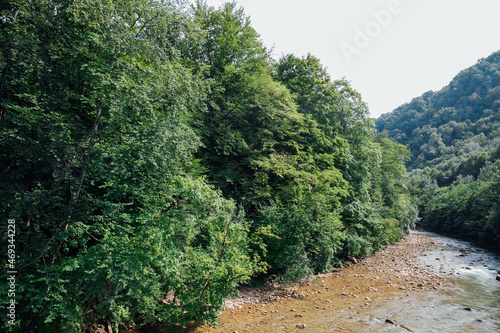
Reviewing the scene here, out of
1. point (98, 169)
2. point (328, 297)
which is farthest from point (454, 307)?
point (98, 169)

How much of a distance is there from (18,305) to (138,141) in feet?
15.5

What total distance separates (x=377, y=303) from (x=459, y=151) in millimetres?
81526

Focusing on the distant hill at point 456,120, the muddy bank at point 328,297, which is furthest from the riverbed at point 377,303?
the distant hill at point 456,120

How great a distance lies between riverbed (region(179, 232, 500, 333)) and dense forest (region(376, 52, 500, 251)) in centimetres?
1518

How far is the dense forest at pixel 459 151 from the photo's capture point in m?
29.7

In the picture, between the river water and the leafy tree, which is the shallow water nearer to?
the river water

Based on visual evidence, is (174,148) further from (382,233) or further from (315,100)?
(382,233)

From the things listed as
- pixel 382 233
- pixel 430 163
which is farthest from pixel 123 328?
pixel 430 163

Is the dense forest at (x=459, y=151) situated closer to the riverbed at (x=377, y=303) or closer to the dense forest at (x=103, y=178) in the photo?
the riverbed at (x=377, y=303)

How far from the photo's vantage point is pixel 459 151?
7031 centimetres

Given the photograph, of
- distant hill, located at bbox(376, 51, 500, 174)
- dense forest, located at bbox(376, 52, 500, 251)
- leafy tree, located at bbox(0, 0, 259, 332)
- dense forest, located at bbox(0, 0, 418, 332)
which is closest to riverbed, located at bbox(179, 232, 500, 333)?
dense forest, located at bbox(0, 0, 418, 332)

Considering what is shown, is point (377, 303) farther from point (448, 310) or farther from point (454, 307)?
point (454, 307)

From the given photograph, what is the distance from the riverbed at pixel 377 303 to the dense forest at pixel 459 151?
1518cm

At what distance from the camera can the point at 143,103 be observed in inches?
276
